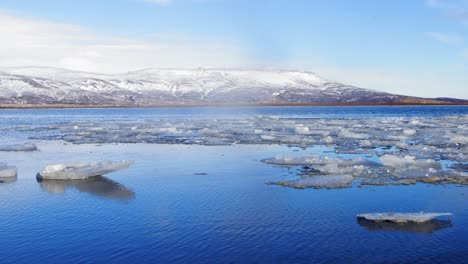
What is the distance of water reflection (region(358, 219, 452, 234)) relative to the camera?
8.24m

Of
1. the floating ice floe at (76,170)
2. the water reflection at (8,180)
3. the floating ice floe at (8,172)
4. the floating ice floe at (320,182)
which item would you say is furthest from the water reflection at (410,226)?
the floating ice floe at (8,172)

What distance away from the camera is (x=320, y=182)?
11.9 metres

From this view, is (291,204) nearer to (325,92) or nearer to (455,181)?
(455,181)

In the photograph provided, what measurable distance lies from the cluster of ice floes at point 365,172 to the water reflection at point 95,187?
144 inches

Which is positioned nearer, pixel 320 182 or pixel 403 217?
pixel 403 217

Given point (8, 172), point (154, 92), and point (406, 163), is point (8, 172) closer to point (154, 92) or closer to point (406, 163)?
point (406, 163)

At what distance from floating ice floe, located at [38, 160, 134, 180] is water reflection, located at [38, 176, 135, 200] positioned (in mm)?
185

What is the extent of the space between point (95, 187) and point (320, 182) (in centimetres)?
532

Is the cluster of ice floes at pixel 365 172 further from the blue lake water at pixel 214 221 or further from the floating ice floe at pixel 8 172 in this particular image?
the floating ice floe at pixel 8 172

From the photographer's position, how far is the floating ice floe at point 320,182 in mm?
11711

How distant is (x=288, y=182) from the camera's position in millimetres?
12016

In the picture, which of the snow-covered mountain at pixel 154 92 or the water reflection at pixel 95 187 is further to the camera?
the snow-covered mountain at pixel 154 92

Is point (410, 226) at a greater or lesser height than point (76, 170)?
greater

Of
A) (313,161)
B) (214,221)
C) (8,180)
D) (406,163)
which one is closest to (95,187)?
(8,180)
